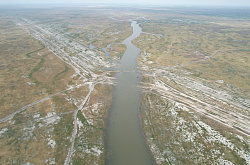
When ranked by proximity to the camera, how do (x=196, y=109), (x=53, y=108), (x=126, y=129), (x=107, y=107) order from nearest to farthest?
(x=126, y=129) → (x=53, y=108) → (x=196, y=109) → (x=107, y=107)

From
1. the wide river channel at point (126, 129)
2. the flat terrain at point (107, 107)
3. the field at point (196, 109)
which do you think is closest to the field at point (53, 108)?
the flat terrain at point (107, 107)

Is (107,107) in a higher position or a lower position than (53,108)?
lower

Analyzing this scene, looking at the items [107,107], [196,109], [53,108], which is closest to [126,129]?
[107,107]

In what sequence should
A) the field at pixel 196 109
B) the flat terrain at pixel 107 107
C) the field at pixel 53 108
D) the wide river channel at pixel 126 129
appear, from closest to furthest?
the field at pixel 53 108 → the wide river channel at pixel 126 129 → the flat terrain at pixel 107 107 → the field at pixel 196 109

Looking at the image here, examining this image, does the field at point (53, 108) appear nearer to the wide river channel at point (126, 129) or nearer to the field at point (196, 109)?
the wide river channel at point (126, 129)

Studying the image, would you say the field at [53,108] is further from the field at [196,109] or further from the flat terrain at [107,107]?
the field at [196,109]

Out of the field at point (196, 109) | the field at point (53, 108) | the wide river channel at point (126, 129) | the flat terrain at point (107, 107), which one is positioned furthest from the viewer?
the field at point (196, 109)

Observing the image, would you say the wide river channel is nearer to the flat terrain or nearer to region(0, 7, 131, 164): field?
the flat terrain

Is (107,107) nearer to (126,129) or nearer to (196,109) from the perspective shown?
(126,129)

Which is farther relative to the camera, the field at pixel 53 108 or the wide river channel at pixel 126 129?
the wide river channel at pixel 126 129

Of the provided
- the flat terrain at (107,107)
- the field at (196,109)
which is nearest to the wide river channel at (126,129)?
the flat terrain at (107,107)

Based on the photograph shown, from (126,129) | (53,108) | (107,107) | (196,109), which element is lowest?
(126,129)
